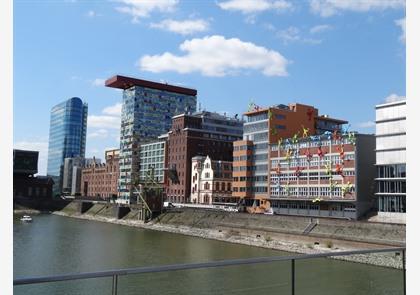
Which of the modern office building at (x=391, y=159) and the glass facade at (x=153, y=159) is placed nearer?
the modern office building at (x=391, y=159)

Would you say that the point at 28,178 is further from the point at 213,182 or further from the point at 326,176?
the point at 326,176

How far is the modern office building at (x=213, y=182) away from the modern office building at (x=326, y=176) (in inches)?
908

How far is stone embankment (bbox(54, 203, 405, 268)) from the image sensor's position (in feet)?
158

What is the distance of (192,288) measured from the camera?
6.33m

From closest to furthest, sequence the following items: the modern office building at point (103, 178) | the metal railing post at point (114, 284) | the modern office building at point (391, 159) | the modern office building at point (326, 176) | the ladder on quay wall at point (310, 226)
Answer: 1. the metal railing post at point (114, 284)
2. the ladder on quay wall at point (310, 226)
3. the modern office building at point (391, 159)
4. the modern office building at point (326, 176)
5. the modern office building at point (103, 178)

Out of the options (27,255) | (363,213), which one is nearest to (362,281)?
(27,255)

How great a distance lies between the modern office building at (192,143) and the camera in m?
114

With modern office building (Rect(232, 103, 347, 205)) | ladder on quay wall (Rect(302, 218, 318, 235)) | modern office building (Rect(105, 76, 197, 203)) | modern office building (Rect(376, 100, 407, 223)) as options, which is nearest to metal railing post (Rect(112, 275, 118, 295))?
ladder on quay wall (Rect(302, 218, 318, 235))

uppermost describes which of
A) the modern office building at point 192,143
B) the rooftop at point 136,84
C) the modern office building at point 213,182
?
the rooftop at point 136,84

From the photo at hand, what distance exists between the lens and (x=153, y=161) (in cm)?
13200

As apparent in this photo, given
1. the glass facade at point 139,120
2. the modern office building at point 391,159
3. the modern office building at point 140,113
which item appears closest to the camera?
the modern office building at point 391,159

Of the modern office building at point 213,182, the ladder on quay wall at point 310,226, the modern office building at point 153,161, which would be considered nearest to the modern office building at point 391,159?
the ladder on quay wall at point 310,226

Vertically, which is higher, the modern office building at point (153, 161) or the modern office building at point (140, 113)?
the modern office building at point (140, 113)

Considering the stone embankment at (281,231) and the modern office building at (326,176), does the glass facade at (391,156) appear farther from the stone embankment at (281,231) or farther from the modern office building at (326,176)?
the stone embankment at (281,231)
